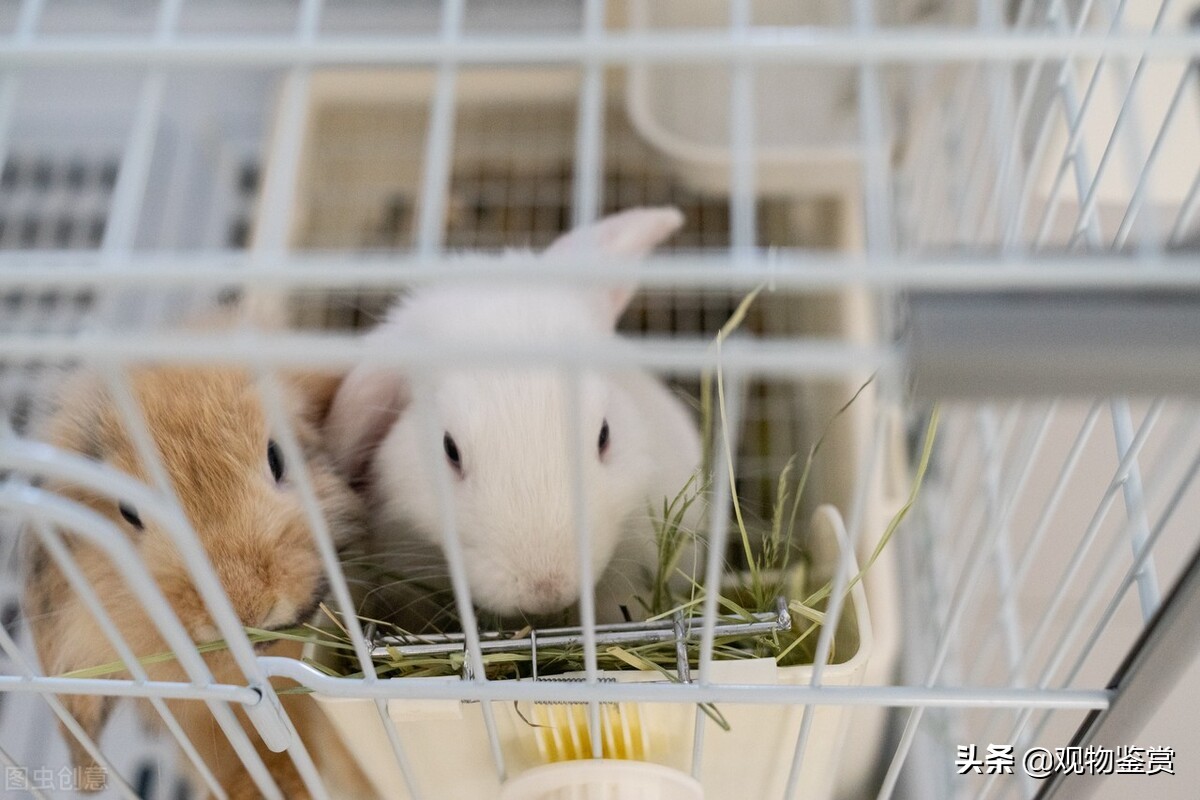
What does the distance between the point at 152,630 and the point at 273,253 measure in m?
0.44

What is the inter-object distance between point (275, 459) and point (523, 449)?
8.1 inches

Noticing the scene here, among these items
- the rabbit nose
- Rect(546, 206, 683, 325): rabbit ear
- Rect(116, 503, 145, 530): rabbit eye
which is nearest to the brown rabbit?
Rect(116, 503, 145, 530): rabbit eye

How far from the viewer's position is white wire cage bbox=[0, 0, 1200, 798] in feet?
1.40

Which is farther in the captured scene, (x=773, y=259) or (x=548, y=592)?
(x=548, y=592)

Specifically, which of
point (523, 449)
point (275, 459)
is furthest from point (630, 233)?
point (275, 459)

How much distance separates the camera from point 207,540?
708 millimetres

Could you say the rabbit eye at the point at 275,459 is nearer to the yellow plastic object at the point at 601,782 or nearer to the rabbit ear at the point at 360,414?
the rabbit ear at the point at 360,414

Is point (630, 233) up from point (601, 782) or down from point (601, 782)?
up

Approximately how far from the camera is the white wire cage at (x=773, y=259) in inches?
16.8

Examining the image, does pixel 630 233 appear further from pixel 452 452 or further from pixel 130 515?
pixel 130 515

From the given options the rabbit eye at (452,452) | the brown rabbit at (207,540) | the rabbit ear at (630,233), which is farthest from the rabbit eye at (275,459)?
the rabbit ear at (630,233)

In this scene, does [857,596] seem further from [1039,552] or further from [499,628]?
[1039,552]

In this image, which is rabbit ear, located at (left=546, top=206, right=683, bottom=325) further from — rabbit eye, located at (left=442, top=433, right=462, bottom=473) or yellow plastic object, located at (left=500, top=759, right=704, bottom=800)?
yellow plastic object, located at (left=500, top=759, right=704, bottom=800)

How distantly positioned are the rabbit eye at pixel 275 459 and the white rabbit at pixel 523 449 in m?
0.07
